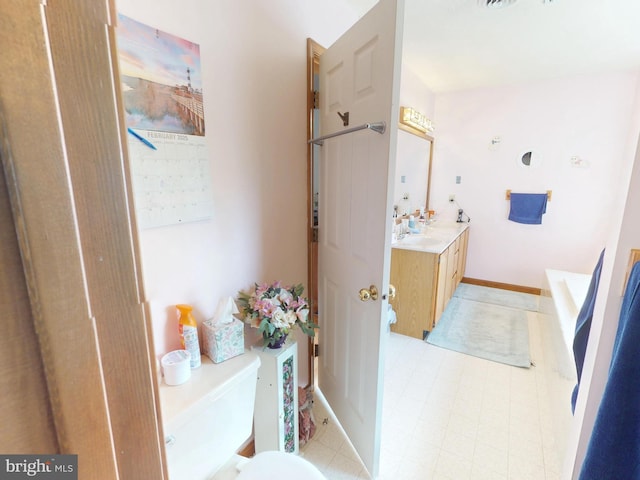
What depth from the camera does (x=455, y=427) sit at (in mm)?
1768

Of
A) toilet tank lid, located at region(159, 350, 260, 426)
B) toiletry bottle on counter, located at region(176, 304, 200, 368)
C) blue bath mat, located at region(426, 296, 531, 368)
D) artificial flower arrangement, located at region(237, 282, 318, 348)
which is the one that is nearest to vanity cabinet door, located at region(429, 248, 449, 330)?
blue bath mat, located at region(426, 296, 531, 368)

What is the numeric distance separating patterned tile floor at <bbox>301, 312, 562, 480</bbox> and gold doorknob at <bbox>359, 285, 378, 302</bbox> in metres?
0.91

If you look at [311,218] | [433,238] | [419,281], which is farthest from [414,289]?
[311,218]

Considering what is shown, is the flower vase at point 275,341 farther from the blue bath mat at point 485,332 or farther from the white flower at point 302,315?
the blue bath mat at point 485,332

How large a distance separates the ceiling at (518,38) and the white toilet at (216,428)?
2.11 metres

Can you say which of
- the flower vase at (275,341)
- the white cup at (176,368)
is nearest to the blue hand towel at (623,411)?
the flower vase at (275,341)

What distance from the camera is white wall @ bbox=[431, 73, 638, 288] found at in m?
3.22

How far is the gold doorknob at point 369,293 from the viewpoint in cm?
126

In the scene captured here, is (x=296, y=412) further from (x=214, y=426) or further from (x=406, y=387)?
(x=406, y=387)

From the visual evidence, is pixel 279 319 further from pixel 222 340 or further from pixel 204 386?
pixel 204 386

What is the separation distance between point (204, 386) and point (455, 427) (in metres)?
1.50

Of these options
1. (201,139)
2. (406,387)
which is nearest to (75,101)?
(201,139)

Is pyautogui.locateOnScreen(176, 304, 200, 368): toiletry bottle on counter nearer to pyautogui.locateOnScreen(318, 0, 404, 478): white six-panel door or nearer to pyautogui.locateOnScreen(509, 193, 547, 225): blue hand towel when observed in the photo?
pyautogui.locateOnScreen(318, 0, 404, 478): white six-panel door

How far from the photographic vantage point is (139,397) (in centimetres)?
29
